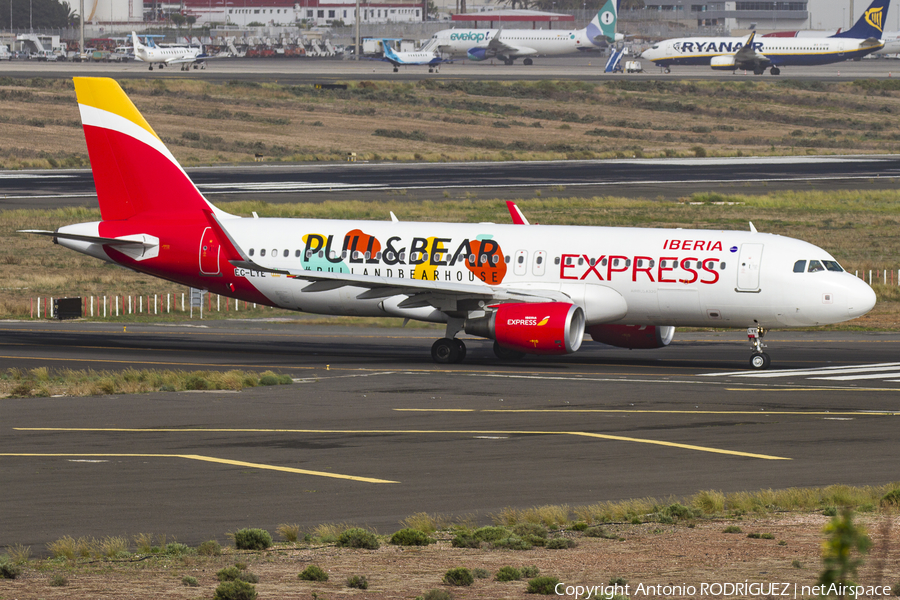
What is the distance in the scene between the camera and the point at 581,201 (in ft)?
286

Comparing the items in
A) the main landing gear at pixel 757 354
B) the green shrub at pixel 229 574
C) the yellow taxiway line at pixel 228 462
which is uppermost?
the green shrub at pixel 229 574

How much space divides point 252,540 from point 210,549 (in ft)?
1.93

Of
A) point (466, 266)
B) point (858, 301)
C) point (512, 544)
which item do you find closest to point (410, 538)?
point (512, 544)

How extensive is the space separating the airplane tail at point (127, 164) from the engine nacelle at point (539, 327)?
1203cm

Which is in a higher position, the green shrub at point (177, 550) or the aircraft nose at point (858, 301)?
the aircraft nose at point (858, 301)

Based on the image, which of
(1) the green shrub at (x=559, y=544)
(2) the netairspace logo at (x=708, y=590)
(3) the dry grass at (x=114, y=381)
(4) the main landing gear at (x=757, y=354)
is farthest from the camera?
(4) the main landing gear at (x=757, y=354)

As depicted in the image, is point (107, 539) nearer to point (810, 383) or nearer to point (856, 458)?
point (856, 458)

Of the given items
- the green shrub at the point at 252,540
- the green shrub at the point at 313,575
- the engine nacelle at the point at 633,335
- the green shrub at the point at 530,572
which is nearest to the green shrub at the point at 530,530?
the green shrub at the point at 530,572

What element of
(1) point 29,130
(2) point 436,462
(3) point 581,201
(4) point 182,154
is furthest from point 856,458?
(1) point 29,130

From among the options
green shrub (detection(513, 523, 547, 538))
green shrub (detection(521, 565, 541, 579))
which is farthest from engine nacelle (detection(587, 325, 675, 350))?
green shrub (detection(521, 565, 541, 579))

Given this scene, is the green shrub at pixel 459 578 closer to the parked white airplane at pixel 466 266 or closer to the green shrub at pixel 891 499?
the green shrub at pixel 891 499

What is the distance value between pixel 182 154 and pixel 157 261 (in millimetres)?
86757

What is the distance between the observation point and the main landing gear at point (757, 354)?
3872cm

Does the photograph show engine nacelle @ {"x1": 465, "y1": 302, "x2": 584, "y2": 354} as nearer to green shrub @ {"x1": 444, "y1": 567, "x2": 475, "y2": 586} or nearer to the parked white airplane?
the parked white airplane
